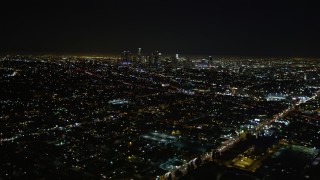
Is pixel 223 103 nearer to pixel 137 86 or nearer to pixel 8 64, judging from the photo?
pixel 137 86

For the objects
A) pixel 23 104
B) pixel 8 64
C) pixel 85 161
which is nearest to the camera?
pixel 85 161

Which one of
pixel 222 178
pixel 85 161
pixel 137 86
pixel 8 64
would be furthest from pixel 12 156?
pixel 8 64

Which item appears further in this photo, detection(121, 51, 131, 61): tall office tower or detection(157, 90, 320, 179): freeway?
detection(121, 51, 131, 61): tall office tower

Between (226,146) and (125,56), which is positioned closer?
(226,146)

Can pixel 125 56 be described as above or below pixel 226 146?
above

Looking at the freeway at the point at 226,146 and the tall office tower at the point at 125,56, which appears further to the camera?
the tall office tower at the point at 125,56

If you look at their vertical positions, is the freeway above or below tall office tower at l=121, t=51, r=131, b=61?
below

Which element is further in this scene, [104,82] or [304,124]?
[104,82]

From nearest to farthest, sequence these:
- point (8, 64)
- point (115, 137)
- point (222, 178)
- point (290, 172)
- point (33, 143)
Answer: point (222, 178)
point (290, 172)
point (33, 143)
point (115, 137)
point (8, 64)

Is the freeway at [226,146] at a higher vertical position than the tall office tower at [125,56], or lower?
lower
